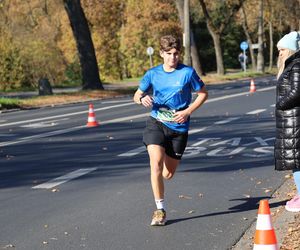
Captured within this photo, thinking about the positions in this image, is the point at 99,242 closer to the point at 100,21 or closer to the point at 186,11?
the point at 186,11

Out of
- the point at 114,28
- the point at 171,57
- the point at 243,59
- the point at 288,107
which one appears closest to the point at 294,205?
the point at 288,107

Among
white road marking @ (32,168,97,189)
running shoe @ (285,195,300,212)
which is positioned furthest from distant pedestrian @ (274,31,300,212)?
white road marking @ (32,168,97,189)

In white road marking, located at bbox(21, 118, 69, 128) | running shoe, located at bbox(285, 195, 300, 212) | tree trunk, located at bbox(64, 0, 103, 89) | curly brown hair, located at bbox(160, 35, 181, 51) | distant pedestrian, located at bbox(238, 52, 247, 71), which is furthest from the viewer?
distant pedestrian, located at bbox(238, 52, 247, 71)

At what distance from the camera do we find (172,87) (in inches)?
270

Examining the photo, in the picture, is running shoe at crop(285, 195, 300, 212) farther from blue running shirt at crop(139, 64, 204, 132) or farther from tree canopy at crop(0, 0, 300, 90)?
tree canopy at crop(0, 0, 300, 90)

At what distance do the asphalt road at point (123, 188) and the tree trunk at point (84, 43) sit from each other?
18.4 m

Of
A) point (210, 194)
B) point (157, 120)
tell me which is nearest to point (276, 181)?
point (210, 194)

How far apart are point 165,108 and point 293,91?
1280 mm

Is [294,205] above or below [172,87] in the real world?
below

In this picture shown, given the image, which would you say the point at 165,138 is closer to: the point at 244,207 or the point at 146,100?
the point at 146,100

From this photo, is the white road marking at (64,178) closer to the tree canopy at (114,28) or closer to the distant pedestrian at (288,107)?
the distant pedestrian at (288,107)

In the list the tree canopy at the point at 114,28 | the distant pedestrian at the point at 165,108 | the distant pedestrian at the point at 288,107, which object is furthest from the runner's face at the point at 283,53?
the tree canopy at the point at 114,28

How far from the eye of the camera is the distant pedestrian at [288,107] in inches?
258

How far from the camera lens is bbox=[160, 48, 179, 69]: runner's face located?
22.1ft
